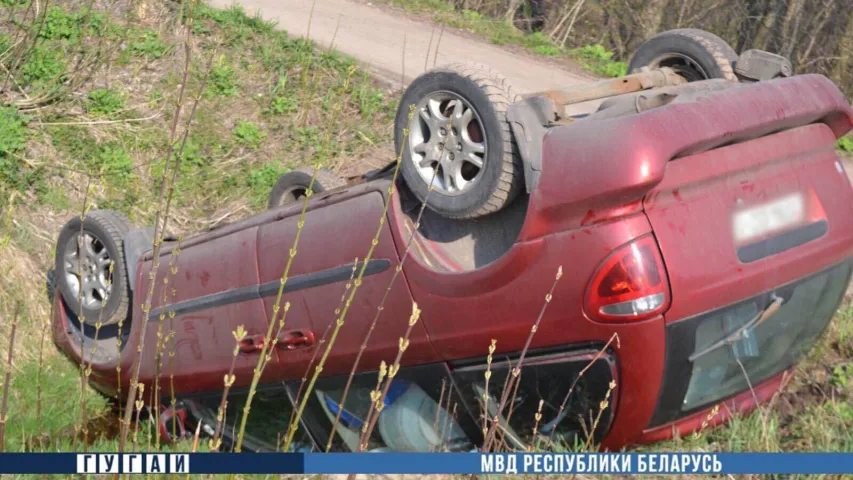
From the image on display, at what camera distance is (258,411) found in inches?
210

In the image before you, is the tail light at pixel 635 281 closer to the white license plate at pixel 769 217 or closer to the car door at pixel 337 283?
the white license plate at pixel 769 217

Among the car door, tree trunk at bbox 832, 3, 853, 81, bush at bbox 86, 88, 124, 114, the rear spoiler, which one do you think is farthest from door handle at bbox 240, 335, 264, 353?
tree trunk at bbox 832, 3, 853, 81

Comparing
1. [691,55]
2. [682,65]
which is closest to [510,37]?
[682,65]

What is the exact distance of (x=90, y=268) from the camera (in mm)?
6734

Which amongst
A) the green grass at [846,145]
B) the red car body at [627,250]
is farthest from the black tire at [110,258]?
the green grass at [846,145]

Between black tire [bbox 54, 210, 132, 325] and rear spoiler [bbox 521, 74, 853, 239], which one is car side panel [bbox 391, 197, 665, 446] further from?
black tire [bbox 54, 210, 132, 325]

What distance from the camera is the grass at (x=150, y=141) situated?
291 inches

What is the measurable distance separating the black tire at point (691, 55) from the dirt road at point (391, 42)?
521 centimetres

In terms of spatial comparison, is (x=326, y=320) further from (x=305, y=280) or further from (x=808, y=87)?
(x=808, y=87)

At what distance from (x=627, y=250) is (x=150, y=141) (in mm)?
6456

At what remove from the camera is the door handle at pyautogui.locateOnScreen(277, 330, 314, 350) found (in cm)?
465

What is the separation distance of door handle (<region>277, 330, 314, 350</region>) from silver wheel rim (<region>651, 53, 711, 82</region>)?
233cm

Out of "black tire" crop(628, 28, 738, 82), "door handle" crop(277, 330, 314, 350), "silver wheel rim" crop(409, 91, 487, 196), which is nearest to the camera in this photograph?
"silver wheel rim" crop(409, 91, 487, 196)

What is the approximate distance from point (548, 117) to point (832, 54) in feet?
37.5
